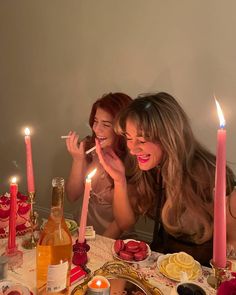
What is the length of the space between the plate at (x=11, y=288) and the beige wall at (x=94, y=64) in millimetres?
1524

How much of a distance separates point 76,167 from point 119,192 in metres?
0.44

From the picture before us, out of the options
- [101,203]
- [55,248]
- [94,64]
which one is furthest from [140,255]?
[94,64]

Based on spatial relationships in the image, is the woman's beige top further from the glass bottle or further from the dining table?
the glass bottle

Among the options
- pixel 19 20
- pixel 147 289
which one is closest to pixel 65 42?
pixel 19 20

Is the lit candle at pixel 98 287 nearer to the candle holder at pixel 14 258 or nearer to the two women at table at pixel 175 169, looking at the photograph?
the candle holder at pixel 14 258

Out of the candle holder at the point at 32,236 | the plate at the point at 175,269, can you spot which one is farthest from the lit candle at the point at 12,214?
the plate at the point at 175,269

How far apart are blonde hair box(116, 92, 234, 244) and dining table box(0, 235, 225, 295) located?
0.35 meters

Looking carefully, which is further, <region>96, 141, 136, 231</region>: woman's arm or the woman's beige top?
the woman's beige top

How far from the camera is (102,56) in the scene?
2.26 metres

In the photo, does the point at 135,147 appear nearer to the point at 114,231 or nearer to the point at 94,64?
the point at 114,231

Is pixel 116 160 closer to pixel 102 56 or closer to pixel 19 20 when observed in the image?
pixel 102 56

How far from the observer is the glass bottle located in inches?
31.6

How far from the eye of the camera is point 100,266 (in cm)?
102

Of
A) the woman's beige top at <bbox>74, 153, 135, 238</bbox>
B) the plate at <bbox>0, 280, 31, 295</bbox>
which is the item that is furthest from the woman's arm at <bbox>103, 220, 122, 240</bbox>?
the plate at <bbox>0, 280, 31, 295</bbox>
